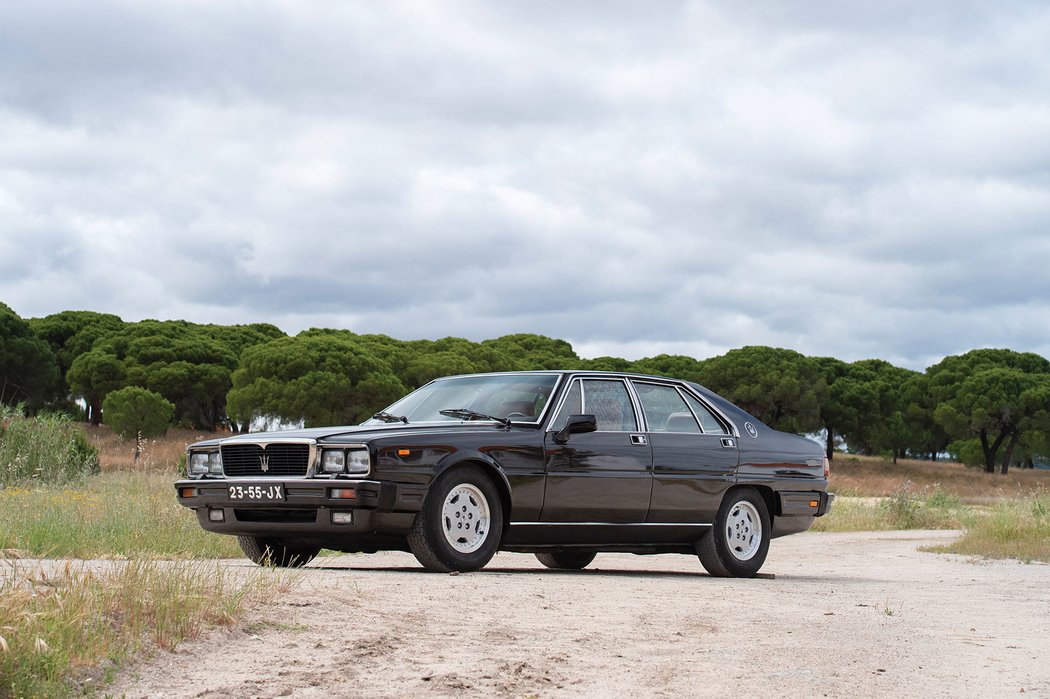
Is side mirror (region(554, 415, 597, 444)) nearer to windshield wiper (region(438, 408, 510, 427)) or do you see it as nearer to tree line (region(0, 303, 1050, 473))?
windshield wiper (region(438, 408, 510, 427))

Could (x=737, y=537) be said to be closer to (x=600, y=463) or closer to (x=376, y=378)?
(x=600, y=463)

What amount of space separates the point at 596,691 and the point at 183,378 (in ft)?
208

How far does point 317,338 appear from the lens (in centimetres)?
5966

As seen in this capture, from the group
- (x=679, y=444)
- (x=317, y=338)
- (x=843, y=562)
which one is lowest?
(x=843, y=562)

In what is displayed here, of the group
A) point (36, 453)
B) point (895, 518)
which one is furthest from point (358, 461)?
point (895, 518)

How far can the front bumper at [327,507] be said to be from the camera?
9.88 metres

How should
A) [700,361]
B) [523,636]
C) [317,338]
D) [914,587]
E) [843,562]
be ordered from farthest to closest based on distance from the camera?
[700,361] → [317,338] → [843,562] → [914,587] → [523,636]

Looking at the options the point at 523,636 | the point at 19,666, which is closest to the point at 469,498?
the point at 523,636

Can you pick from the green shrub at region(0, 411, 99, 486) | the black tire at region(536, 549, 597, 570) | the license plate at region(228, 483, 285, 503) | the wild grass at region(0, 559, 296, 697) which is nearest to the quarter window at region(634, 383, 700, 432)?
the black tire at region(536, 549, 597, 570)

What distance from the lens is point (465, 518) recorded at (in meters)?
10.4

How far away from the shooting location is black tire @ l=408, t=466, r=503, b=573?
10078mm

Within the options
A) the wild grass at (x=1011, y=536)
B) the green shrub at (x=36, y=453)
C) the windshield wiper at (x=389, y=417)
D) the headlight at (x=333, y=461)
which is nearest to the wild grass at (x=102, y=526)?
the headlight at (x=333, y=461)

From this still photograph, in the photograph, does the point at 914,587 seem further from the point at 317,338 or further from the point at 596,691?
the point at 317,338

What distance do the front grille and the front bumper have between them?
0.50 ft
